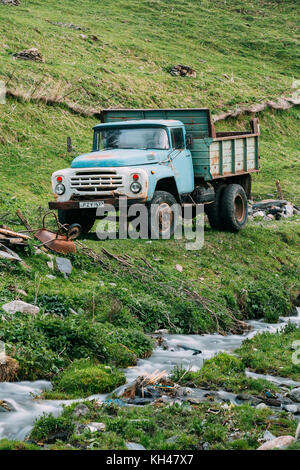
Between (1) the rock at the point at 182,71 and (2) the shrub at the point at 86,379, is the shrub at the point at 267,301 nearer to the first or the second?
(2) the shrub at the point at 86,379

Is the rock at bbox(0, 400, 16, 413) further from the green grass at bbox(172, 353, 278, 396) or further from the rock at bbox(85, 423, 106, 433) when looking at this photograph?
the green grass at bbox(172, 353, 278, 396)

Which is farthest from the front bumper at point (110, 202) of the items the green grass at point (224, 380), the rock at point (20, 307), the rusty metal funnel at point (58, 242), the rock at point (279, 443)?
the rock at point (279, 443)

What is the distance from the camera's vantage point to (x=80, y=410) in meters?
7.00

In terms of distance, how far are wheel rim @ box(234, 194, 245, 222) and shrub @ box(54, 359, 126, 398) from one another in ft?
30.3

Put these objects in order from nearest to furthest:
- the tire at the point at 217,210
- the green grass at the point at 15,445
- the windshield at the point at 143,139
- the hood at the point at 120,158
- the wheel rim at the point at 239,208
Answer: the green grass at the point at 15,445, the hood at the point at 120,158, the windshield at the point at 143,139, the tire at the point at 217,210, the wheel rim at the point at 239,208

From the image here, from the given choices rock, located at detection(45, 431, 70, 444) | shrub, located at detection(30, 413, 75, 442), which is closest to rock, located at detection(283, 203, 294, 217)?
shrub, located at detection(30, 413, 75, 442)

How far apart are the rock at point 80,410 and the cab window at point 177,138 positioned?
834 centimetres

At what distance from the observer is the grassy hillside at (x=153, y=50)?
27.2 metres

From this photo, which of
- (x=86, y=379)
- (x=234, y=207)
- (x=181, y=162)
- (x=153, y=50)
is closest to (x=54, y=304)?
(x=86, y=379)

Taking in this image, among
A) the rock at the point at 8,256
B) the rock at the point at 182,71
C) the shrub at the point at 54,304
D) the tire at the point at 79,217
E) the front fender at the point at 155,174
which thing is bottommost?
the shrub at the point at 54,304

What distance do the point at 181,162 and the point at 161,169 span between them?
956mm

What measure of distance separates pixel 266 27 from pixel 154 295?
42.7m

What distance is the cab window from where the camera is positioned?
14.6 metres
